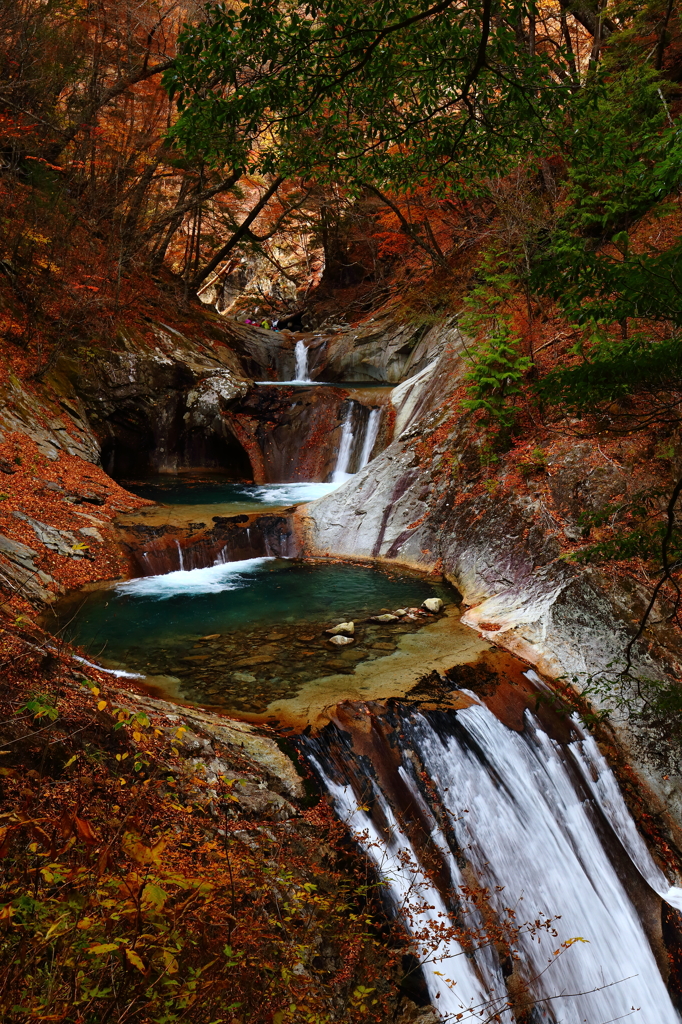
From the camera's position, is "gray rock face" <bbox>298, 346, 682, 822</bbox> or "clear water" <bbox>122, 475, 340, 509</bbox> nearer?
"gray rock face" <bbox>298, 346, 682, 822</bbox>

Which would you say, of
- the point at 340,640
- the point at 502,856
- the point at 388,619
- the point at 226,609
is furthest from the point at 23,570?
the point at 502,856

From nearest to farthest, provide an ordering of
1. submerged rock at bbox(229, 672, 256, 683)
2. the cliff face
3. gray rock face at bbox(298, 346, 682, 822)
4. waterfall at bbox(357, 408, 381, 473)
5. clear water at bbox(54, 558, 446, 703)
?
submerged rock at bbox(229, 672, 256, 683), gray rock face at bbox(298, 346, 682, 822), clear water at bbox(54, 558, 446, 703), the cliff face, waterfall at bbox(357, 408, 381, 473)

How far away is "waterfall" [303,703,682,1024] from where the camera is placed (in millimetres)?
4504

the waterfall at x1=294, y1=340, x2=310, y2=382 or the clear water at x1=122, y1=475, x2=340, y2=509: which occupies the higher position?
the waterfall at x1=294, y1=340, x2=310, y2=382

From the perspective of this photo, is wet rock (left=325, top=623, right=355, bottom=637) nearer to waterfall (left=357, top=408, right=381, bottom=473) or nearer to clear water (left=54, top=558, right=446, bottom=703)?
clear water (left=54, top=558, right=446, bottom=703)

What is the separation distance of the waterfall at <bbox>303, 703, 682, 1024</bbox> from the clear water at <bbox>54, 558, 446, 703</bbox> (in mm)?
1699

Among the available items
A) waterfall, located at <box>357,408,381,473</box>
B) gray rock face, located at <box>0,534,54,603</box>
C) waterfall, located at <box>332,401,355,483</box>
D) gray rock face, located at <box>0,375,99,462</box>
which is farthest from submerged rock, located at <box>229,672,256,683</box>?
waterfall, located at <box>332,401,355,483</box>

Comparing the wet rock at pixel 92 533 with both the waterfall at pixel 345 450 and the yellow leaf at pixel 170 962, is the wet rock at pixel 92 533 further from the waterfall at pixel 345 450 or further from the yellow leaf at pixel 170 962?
the yellow leaf at pixel 170 962

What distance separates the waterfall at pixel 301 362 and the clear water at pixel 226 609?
11844 mm

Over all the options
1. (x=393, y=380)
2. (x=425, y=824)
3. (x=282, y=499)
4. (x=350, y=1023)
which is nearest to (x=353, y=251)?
(x=393, y=380)

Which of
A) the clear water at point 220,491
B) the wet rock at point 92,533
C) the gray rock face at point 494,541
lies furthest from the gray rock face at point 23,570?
the gray rock face at point 494,541

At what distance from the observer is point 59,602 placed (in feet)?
27.2

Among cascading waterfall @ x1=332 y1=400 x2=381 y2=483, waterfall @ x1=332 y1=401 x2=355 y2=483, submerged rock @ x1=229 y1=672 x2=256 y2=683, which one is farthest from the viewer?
waterfall @ x1=332 y1=401 x2=355 y2=483

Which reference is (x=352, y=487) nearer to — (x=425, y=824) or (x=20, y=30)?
(x=425, y=824)
